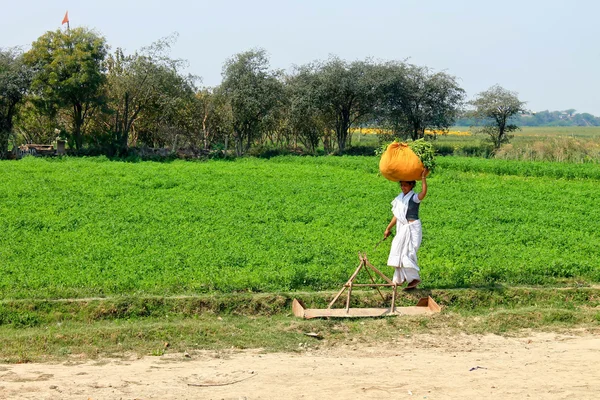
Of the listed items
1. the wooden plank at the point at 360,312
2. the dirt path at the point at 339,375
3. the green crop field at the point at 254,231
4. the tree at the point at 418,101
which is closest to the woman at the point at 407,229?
the wooden plank at the point at 360,312

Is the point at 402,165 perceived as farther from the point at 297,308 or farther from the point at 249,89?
the point at 249,89

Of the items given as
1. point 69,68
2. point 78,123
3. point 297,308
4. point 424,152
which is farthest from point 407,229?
point 78,123

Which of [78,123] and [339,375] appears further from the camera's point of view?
[78,123]

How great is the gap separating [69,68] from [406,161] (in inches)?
1073

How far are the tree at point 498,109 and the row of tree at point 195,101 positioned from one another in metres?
0.16

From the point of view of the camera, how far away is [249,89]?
39.7 metres

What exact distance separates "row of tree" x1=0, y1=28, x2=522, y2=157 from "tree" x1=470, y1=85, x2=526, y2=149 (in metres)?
0.16

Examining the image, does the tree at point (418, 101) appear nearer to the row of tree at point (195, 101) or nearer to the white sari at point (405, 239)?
the row of tree at point (195, 101)

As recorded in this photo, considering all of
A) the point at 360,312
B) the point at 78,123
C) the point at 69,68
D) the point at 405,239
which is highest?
the point at 69,68

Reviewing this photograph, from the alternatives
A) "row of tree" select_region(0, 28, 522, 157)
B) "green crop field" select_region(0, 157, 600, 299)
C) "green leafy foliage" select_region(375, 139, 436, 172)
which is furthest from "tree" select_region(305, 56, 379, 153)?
"green leafy foliage" select_region(375, 139, 436, 172)

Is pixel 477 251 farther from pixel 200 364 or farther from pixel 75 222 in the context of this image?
pixel 75 222

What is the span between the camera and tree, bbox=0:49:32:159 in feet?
109

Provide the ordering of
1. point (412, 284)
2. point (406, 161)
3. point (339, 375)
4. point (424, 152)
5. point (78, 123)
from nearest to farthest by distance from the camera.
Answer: point (339, 375) < point (406, 161) < point (424, 152) < point (412, 284) < point (78, 123)

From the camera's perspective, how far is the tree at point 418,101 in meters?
43.0
